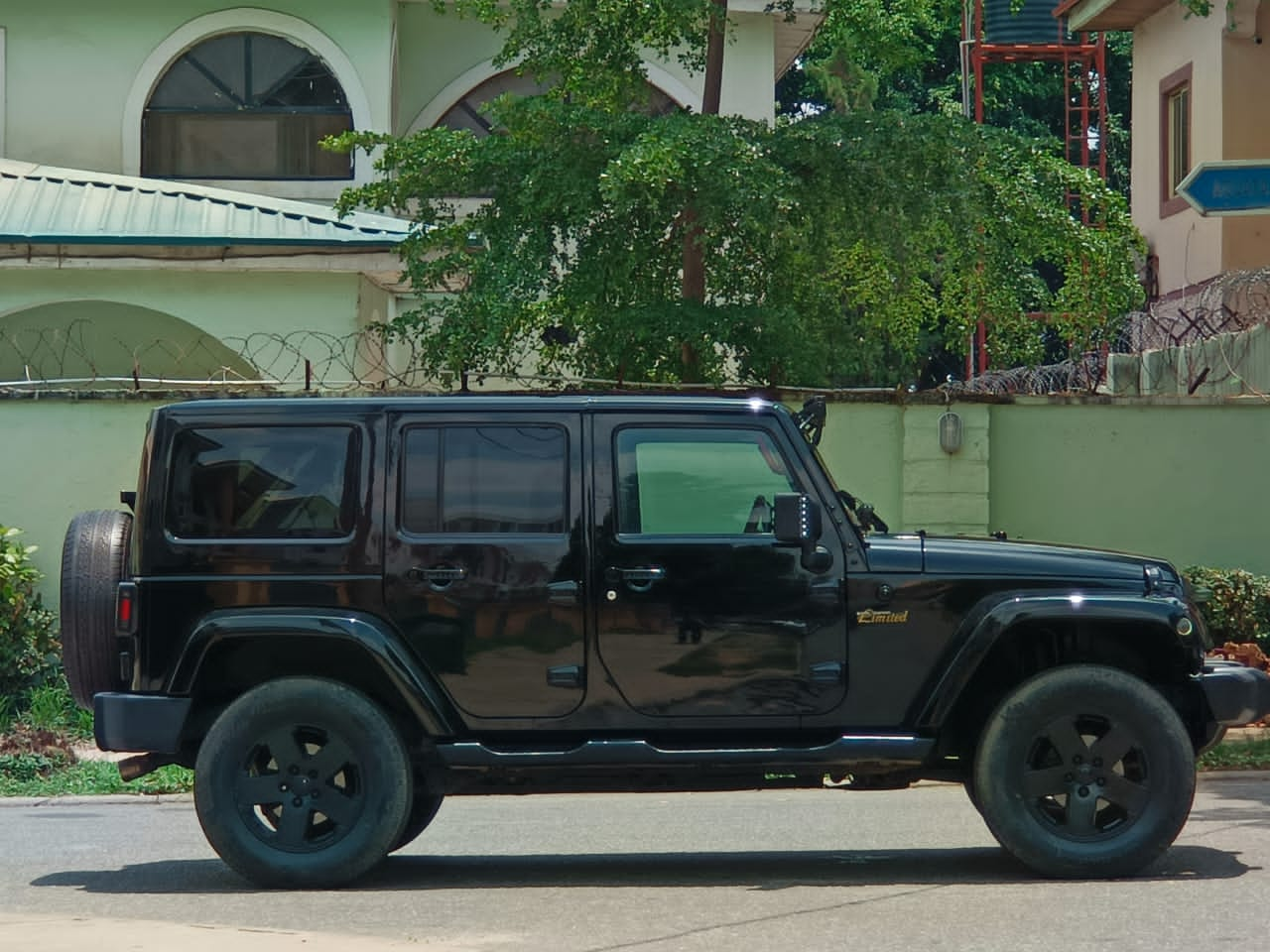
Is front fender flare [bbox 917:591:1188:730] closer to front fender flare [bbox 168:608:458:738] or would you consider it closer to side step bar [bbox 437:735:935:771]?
side step bar [bbox 437:735:935:771]

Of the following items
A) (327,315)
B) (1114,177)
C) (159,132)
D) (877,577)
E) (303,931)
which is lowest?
(303,931)

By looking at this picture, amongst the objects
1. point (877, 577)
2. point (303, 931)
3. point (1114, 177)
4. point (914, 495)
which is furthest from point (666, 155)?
point (1114, 177)

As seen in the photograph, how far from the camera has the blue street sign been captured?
10898mm

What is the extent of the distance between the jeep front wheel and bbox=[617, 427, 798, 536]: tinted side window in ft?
4.52

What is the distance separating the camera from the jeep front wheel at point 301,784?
8.22 m

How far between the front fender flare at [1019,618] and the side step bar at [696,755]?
0.59 feet

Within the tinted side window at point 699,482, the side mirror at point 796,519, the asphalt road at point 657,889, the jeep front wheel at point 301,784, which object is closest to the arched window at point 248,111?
the asphalt road at point 657,889

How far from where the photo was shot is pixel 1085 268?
48.8 ft

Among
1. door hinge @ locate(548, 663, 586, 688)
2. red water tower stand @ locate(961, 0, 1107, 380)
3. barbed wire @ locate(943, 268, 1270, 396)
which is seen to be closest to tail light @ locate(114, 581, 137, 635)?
door hinge @ locate(548, 663, 586, 688)

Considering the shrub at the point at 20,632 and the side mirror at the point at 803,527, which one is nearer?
the side mirror at the point at 803,527

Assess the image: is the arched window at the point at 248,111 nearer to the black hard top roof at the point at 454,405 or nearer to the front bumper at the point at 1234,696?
the black hard top roof at the point at 454,405

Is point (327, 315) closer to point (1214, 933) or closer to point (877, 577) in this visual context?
point (877, 577)

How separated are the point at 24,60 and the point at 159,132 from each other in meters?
1.67

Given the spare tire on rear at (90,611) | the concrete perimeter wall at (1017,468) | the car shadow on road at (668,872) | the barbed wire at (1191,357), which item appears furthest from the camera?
the barbed wire at (1191,357)
